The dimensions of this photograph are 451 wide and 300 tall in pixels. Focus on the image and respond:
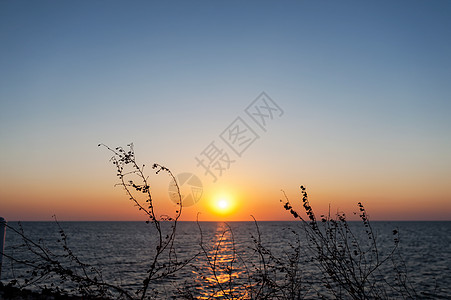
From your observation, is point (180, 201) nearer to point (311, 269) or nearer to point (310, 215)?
point (310, 215)

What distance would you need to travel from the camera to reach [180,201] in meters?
4.15

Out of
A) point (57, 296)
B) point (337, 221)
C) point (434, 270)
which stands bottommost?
Answer: point (434, 270)

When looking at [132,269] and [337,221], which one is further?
[132,269]

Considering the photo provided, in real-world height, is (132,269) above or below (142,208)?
below

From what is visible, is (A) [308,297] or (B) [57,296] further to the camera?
(A) [308,297]

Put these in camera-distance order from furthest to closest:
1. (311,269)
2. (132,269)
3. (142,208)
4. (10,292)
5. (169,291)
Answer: (132,269), (311,269), (169,291), (142,208), (10,292)

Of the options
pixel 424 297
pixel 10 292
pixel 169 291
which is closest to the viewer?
pixel 10 292

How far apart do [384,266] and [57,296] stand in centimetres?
3074

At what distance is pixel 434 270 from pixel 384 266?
4099 millimetres

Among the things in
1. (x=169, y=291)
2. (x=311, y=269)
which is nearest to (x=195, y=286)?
(x=169, y=291)

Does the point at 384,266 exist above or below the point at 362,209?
below

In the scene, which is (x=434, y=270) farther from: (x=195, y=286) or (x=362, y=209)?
(x=362, y=209)

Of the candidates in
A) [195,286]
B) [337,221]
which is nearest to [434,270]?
[195,286]

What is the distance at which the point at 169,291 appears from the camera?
55.6 feet
